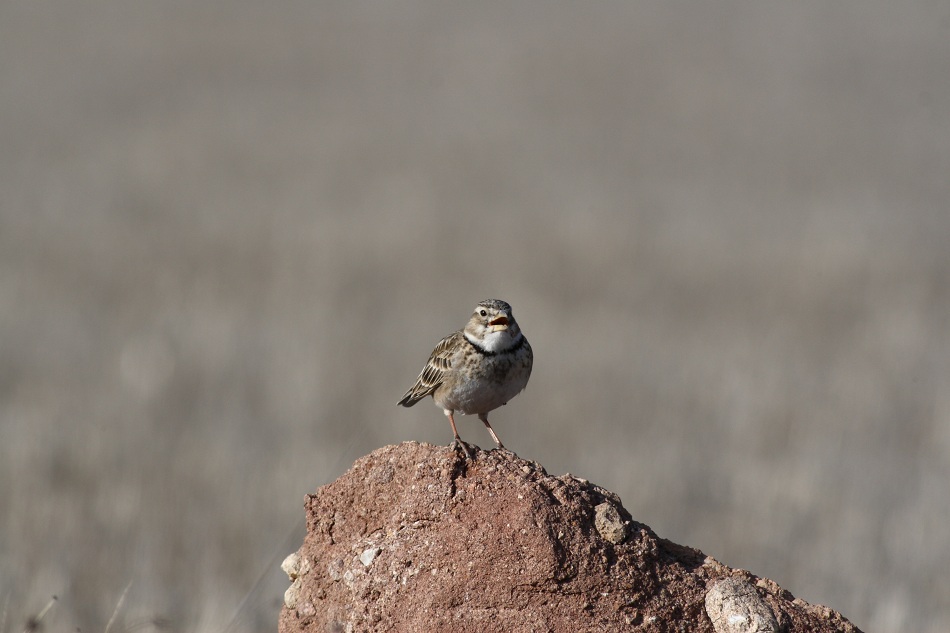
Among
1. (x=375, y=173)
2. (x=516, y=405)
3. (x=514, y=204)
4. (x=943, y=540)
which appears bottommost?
(x=943, y=540)

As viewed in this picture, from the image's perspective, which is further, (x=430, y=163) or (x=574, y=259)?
(x=430, y=163)

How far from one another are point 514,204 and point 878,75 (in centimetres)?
1554

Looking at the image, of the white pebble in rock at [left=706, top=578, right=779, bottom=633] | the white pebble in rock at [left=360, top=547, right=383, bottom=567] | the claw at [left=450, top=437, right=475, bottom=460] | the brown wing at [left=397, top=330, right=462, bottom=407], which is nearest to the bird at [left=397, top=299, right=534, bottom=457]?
the brown wing at [left=397, top=330, right=462, bottom=407]

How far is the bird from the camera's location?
6.57m

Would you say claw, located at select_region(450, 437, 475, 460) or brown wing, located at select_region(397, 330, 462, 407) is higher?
brown wing, located at select_region(397, 330, 462, 407)

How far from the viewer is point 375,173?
27.6m

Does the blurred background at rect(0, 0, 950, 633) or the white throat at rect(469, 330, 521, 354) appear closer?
the white throat at rect(469, 330, 521, 354)

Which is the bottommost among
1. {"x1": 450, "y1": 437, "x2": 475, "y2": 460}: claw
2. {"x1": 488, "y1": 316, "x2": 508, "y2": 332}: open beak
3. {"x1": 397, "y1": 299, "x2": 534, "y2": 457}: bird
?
{"x1": 450, "y1": 437, "x2": 475, "y2": 460}: claw

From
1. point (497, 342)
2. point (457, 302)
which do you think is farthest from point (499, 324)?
point (457, 302)

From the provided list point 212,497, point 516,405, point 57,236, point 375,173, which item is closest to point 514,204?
point 375,173

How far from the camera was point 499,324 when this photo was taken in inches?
263

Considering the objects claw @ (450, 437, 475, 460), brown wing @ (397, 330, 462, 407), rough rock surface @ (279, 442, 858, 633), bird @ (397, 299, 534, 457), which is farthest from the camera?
brown wing @ (397, 330, 462, 407)

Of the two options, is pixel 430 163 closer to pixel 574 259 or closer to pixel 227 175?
pixel 227 175

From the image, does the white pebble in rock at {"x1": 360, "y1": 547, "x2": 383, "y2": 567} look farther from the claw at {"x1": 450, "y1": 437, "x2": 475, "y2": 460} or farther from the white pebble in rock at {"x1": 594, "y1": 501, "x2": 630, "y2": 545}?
the white pebble in rock at {"x1": 594, "y1": 501, "x2": 630, "y2": 545}
